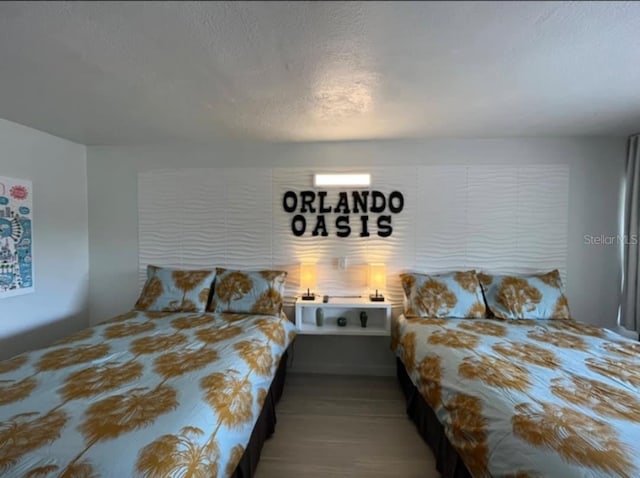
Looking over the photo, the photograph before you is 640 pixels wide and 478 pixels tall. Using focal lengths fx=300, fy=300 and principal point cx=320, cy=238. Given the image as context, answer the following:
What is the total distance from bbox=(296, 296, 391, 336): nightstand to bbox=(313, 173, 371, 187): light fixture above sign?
1142 mm

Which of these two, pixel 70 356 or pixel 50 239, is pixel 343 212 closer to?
pixel 70 356

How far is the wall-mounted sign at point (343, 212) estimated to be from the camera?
3008mm

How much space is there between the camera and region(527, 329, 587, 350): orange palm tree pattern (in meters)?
1.98

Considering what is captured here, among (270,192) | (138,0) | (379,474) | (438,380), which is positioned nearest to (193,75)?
(138,0)

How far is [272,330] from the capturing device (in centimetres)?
236

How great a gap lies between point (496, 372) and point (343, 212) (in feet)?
6.20

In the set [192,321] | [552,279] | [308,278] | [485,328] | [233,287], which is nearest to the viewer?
[485,328]

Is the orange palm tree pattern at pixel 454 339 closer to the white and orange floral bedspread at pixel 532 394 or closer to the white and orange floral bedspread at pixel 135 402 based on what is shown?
the white and orange floral bedspread at pixel 532 394

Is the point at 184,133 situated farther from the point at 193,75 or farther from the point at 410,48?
the point at 410,48

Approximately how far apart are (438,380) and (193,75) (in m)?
2.23

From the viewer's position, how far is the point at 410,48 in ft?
4.62

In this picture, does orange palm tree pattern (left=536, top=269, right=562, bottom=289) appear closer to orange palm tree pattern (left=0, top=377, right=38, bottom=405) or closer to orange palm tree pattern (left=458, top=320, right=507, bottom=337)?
orange palm tree pattern (left=458, top=320, right=507, bottom=337)

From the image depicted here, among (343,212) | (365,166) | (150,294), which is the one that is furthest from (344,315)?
(150,294)

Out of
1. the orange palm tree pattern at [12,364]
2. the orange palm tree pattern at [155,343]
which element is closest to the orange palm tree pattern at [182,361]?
the orange palm tree pattern at [155,343]
